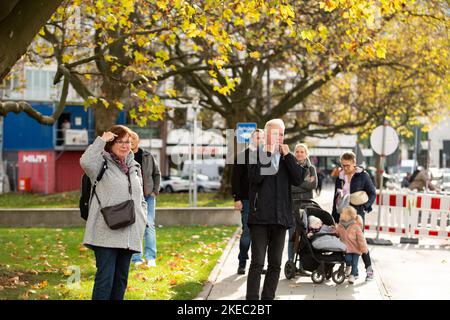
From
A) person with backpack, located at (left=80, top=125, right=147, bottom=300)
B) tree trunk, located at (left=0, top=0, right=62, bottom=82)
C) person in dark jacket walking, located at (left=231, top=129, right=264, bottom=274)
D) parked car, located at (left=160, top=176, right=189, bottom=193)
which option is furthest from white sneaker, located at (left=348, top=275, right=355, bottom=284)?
parked car, located at (left=160, top=176, right=189, bottom=193)

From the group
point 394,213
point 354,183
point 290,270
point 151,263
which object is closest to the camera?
point 290,270

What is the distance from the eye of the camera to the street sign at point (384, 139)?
1802 cm

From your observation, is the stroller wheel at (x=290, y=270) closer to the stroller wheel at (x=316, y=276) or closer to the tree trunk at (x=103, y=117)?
the stroller wheel at (x=316, y=276)

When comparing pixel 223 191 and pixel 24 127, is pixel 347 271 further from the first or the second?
pixel 24 127

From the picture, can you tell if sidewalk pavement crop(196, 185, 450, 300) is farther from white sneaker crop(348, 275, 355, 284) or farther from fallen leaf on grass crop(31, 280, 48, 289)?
fallen leaf on grass crop(31, 280, 48, 289)

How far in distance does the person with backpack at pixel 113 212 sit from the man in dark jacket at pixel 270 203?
144cm

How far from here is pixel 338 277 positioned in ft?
35.6

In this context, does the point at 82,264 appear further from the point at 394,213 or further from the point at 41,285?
the point at 394,213

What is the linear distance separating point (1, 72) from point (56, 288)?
2584mm

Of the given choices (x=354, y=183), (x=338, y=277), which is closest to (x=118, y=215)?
(x=338, y=277)

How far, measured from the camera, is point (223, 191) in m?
32.2

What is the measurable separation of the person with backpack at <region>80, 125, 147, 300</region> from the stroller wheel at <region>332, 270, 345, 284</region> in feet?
13.6

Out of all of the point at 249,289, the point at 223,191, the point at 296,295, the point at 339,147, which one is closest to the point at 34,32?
the point at 249,289

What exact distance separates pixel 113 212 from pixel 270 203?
1883 millimetres
